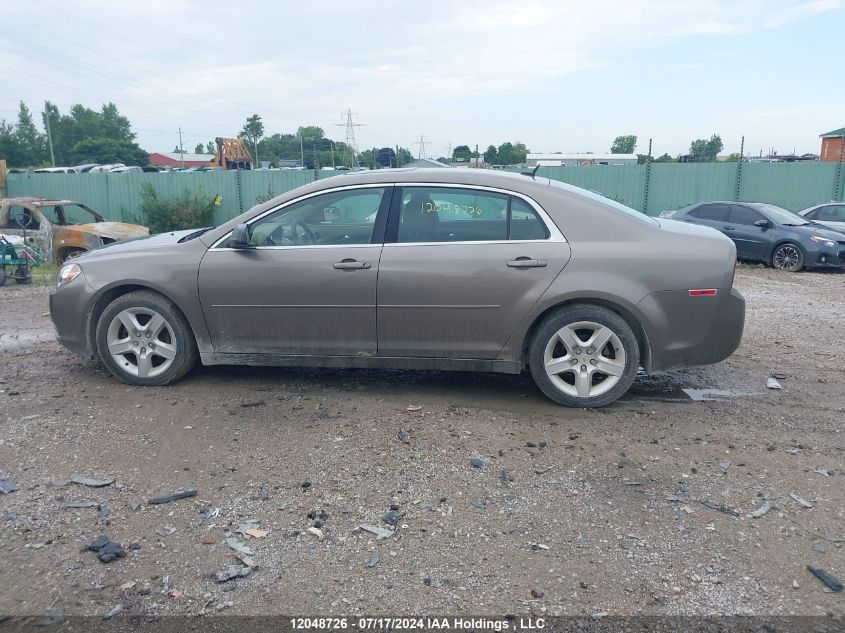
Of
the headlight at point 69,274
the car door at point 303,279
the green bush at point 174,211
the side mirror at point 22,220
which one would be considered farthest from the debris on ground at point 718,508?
the green bush at point 174,211

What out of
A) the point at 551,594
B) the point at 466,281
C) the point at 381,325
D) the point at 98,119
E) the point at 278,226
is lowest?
the point at 551,594

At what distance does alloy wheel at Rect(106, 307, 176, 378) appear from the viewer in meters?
5.30

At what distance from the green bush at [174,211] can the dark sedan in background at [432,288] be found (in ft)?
52.2

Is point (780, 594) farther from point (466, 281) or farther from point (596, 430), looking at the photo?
point (466, 281)

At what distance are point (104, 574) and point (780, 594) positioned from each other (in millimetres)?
2890

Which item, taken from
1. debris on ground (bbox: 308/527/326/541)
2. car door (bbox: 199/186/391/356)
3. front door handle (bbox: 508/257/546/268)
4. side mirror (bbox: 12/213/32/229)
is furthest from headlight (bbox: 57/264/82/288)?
side mirror (bbox: 12/213/32/229)

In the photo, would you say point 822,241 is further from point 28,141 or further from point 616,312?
point 28,141

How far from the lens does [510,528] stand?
11.1 ft

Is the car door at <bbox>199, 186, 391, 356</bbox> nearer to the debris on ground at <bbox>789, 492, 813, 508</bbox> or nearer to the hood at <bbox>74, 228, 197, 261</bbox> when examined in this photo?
the hood at <bbox>74, 228, 197, 261</bbox>

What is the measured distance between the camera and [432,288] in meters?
4.88

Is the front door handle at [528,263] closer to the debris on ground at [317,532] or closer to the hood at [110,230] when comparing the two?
the debris on ground at [317,532]

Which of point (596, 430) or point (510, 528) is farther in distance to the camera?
point (596, 430)

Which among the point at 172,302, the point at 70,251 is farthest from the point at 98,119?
the point at 172,302

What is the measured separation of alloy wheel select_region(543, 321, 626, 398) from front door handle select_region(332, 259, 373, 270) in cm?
141
